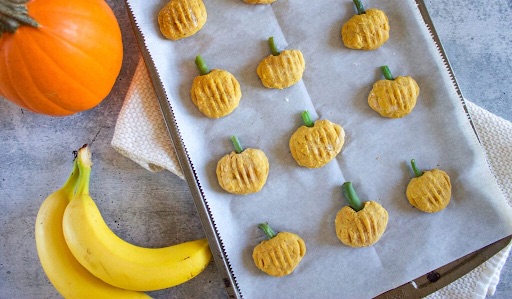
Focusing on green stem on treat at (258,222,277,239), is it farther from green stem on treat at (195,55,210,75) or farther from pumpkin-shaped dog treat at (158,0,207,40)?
pumpkin-shaped dog treat at (158,0,207,40)

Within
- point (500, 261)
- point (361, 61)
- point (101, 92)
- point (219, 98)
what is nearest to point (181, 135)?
point (219, 98)

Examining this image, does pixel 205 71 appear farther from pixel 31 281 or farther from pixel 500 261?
pixel 500 261

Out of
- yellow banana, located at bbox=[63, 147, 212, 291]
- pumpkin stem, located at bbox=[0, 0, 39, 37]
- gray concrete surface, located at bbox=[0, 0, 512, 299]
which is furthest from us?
gray concrete surface, located at bbox=[0, 0, 512, 299]

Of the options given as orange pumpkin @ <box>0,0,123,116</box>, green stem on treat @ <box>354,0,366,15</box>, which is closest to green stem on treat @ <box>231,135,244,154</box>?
orange pumpkin @ <box>0,0,123,116</box>

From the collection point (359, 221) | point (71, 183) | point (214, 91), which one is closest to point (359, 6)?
point (214, 91)

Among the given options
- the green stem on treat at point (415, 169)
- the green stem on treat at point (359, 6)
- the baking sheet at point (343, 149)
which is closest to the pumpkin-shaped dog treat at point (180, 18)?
the baking sheet at point (343, 149)

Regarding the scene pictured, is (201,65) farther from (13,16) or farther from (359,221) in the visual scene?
(359,221)
